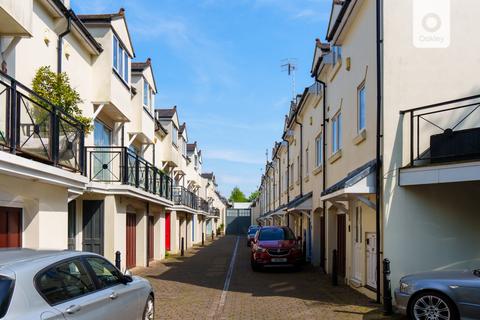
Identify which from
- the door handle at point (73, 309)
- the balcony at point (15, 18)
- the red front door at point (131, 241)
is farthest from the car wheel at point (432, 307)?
the red front door at point (131, 241)

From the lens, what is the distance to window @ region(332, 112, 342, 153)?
15.7 m

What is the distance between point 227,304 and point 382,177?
4.37 m

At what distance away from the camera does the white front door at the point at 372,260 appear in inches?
472

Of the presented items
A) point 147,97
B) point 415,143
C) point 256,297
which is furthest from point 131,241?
point 415,143

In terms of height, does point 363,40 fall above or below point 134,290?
above

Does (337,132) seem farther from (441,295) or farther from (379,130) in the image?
(441,295)

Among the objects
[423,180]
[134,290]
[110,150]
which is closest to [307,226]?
[110,150]

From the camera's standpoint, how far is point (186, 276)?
1803 centimetres

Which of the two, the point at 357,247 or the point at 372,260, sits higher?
the point at 357,247

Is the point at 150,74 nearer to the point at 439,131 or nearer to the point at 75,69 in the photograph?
the point at 75,69

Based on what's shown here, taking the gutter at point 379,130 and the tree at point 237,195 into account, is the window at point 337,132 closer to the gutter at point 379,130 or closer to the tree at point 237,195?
the gutter at point 379,130

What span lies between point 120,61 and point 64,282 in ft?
41.3

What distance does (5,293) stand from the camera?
14.9ft

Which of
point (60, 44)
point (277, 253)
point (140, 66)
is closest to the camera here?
point (60, 44)
